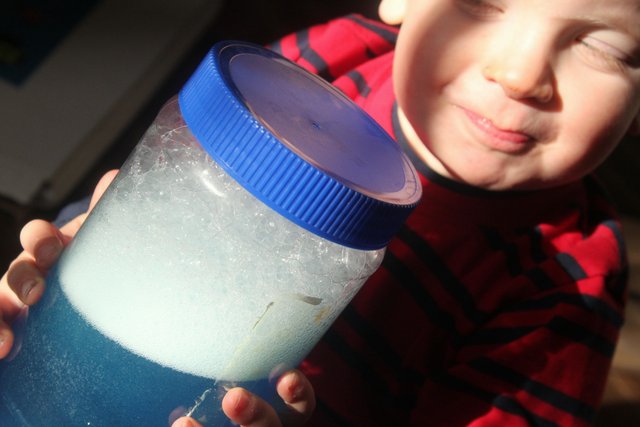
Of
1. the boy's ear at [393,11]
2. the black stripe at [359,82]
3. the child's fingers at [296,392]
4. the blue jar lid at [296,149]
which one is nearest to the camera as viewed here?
the blue jar lid at [296,149]

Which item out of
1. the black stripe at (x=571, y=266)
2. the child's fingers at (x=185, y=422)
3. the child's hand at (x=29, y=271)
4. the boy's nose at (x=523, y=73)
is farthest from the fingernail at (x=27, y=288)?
the black stripe at (x=571, y=266)

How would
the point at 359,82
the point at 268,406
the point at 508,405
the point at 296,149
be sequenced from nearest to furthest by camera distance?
the point at 296,149 < the point at 268,406 < the point at 508,405 < the point at 359,82

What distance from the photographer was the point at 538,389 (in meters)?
0.79

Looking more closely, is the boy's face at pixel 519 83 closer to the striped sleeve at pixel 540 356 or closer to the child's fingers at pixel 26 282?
the striped sleeve at pixel 540 356

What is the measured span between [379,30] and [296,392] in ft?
1.88

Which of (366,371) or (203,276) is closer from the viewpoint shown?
(203,276)

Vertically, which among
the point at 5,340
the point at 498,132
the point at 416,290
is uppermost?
the point at 498,132

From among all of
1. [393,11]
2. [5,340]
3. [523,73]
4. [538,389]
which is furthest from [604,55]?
[5,340]

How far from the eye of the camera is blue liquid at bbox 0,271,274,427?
1.86ft

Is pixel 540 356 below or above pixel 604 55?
below

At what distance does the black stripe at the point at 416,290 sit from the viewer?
33.9 inches

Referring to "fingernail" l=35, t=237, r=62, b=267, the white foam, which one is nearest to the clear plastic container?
the white foam

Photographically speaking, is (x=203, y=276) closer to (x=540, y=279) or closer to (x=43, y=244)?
(x=43, y=244)

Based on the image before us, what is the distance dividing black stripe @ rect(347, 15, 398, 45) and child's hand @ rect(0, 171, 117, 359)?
0.44m
